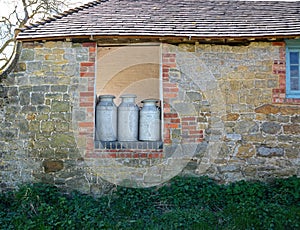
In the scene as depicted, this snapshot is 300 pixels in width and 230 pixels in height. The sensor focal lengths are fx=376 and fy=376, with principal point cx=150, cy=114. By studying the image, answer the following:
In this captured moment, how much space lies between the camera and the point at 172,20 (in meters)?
7.38

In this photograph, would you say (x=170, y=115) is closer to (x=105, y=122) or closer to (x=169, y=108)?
(x=169, y=108)

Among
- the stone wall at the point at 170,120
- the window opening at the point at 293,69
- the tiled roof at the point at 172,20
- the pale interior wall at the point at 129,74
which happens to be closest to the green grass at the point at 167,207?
the stone wall at the point at 170,120

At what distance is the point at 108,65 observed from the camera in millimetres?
10250

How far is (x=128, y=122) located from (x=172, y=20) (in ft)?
7.18

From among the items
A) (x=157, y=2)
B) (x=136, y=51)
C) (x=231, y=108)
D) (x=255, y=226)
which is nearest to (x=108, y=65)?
(x=136, y=51)

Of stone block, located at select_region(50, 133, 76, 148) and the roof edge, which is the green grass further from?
the roof edge

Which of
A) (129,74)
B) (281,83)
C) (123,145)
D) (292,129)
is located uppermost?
(129,74)

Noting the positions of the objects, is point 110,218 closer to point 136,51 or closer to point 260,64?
point 260,64

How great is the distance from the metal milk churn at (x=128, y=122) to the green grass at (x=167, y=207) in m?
1.05

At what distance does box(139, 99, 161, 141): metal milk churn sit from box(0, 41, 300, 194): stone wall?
34 centimetres

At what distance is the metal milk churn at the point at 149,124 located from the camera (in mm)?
7023

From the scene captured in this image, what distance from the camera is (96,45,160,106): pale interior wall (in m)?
9.91

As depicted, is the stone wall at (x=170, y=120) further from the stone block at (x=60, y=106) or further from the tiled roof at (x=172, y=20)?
the tiled roof at (x=172, y=20)

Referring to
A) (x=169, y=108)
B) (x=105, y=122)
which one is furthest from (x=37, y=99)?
(x=169, y=108)
